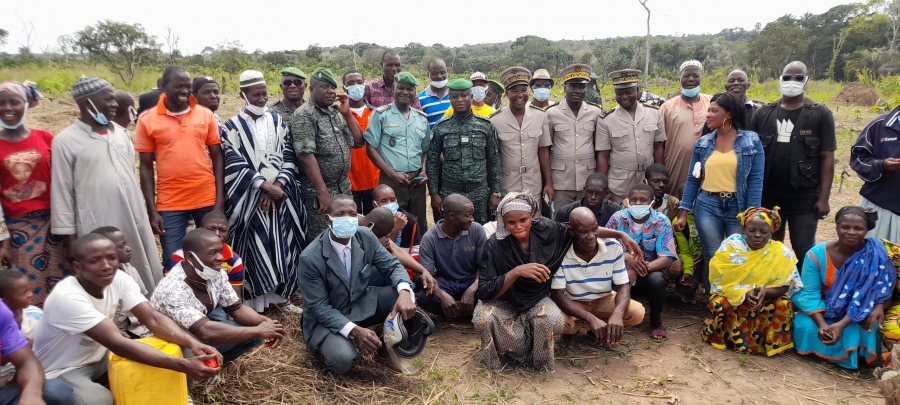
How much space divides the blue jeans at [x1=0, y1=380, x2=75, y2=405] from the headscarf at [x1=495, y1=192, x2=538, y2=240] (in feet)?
8.83

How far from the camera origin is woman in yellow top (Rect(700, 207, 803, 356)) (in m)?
4.19

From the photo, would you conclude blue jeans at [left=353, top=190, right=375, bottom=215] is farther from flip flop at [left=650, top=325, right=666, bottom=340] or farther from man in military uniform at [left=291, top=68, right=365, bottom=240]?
flip flop at [left=650, top=325, right=666, bottom=340]

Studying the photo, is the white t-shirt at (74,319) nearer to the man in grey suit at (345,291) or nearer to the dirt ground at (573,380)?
the dirt ground at (573,380)

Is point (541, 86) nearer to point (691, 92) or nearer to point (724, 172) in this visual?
point (691, 92)

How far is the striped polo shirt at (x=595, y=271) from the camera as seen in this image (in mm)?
4184

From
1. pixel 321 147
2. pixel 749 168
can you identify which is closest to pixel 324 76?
pixel 321 147

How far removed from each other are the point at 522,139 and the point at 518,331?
2172 mm

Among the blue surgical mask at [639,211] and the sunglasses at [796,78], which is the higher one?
the sunglasses at [796,78]

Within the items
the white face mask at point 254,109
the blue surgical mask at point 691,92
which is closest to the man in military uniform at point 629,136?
the blue surgical mask at point 691,92

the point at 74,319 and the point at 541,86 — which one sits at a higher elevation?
the point at 541,86

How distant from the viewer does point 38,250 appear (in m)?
3.71

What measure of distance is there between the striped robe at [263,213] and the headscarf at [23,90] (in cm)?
129

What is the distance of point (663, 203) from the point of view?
5.09 m

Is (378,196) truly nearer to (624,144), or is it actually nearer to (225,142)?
(225,142)
